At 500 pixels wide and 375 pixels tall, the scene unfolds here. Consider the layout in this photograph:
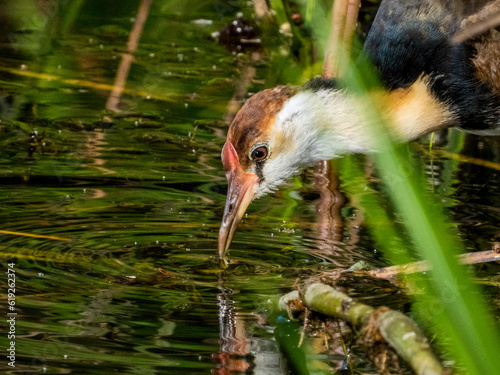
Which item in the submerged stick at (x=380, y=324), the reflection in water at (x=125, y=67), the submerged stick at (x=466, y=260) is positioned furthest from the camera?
the reflection in water at (x=125, y=67)

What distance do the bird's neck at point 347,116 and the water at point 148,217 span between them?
0.42m

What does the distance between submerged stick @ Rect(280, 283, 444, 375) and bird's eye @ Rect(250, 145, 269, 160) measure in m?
1.41

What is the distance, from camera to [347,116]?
4.38 metres

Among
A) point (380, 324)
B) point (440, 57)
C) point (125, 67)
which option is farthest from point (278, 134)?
point (125, 67)

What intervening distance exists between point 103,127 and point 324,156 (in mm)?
2447

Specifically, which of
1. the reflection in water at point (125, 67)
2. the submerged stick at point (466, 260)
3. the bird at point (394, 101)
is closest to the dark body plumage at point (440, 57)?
the bird at point (394, 101)

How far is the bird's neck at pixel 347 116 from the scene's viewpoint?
173 inches

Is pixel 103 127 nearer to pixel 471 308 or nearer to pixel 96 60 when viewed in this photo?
pixel 96 60

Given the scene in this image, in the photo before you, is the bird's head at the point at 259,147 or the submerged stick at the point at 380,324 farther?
the bird's head at the point at 259,147

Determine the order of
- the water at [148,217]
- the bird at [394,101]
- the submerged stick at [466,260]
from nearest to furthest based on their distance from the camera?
the water at [148,217]
the submerged stick at [466,260]
the bird at [394,101]

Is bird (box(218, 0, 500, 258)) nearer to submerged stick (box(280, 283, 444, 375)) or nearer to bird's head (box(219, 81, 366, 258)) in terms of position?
bird's head (box(219, 81, 366, 258))

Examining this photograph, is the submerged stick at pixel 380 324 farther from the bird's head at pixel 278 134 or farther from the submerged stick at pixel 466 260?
the bird's head at pixel 278 134

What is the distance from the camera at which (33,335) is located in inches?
127

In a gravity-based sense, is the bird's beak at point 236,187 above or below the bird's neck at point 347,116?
below
